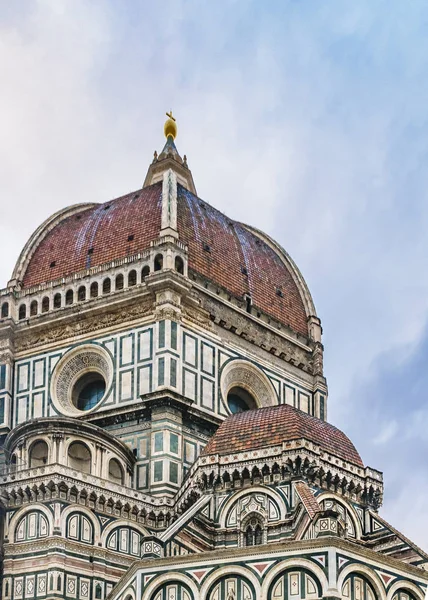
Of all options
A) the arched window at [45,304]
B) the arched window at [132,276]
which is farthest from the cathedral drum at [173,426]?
the arched window at [132,276]

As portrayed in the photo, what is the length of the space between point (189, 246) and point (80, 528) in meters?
14.7

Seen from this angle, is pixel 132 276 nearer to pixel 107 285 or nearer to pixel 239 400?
pixel 107 285

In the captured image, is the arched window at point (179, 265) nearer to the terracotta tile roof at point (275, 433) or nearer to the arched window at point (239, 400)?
the arched window at point (239, 400)

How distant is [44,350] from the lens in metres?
50.5

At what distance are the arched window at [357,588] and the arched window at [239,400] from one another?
16.4 meters

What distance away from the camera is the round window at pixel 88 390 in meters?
49.3

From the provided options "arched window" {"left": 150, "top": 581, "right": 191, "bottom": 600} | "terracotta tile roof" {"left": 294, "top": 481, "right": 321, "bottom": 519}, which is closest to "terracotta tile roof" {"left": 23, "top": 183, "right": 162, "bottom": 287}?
"terracotta tile roof" {"left": 294, "top": 481, "right": 321, "bottom": 519}

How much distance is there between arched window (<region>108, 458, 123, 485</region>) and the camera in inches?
1763

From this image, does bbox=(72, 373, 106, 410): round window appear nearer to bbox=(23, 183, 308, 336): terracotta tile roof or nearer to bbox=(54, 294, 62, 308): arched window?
bbox=(54, 294, 62, 308): arched window

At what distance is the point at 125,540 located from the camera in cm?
4269

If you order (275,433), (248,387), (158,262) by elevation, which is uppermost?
(158,262)

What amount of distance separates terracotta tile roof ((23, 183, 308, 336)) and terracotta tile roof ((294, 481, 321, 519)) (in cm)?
1314

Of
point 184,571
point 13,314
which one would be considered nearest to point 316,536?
point 184,571

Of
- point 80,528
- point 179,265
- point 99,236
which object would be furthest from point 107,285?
point 80,528
